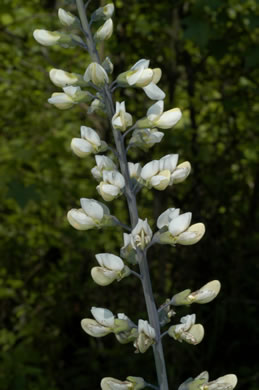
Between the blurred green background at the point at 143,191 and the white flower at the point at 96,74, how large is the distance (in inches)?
88.1

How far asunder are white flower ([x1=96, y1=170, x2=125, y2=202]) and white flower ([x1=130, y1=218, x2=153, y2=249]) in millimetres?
115

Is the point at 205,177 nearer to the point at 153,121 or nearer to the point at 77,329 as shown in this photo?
the point at 77,329

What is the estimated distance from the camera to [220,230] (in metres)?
5.01

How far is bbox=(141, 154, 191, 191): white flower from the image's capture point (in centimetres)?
182

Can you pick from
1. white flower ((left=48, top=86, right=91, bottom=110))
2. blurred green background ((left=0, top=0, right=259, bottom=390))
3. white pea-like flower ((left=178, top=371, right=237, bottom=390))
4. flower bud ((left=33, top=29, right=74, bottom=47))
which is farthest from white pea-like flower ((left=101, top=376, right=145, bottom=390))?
blurred green background ((left=0, top=0, right=259, bottom=390))

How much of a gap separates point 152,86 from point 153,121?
13 cm

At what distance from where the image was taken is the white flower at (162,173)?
5.97ft

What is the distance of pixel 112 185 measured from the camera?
1760 millimetres

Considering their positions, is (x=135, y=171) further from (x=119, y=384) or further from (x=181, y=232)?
(x=119, y=384)

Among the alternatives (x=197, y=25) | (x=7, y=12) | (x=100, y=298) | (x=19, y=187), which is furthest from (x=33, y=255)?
(x=197, y=25)

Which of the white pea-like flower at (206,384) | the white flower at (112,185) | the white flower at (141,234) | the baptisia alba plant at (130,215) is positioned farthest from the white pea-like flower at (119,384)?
the white flower at (112,185)

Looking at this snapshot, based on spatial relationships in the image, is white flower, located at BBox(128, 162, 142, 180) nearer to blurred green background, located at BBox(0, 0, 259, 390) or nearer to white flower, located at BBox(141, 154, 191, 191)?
white flower, located at BBox(141, 154, 191, 191)

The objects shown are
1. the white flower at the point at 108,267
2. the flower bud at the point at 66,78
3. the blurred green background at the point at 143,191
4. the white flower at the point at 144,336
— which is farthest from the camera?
the blurred green background at the point at 143,191

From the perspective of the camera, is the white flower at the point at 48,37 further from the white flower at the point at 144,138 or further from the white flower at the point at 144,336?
the white flower at the point at 144,336
